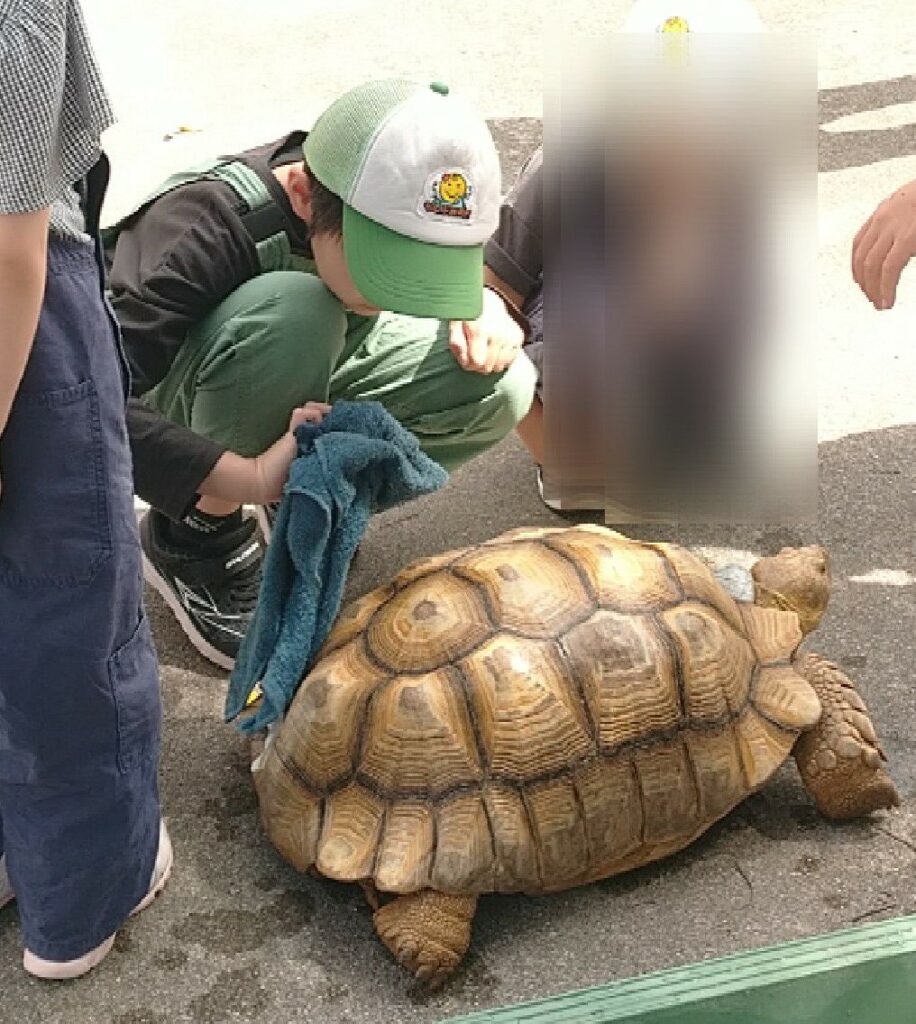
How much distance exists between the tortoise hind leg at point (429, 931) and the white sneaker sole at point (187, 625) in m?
0.56

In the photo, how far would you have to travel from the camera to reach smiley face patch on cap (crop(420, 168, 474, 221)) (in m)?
1.74

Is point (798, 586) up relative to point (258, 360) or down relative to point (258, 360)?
down

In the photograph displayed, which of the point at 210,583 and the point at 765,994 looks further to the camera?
the point at 210,583

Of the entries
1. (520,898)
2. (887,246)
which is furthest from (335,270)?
(520,898)

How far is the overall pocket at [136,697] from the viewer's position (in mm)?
1577

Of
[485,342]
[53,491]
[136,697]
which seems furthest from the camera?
[485,342]

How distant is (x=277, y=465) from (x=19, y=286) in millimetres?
566

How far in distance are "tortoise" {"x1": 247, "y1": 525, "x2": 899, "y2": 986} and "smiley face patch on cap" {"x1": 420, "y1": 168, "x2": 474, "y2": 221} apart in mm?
384

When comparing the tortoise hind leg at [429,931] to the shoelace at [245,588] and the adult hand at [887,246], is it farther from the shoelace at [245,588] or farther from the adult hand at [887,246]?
the adult hand at [887,246]

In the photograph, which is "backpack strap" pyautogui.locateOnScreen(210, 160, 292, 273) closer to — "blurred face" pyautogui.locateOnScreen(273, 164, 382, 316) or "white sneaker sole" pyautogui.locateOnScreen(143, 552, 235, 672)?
"blurred face" pyautogui.locateOnScreen(273, 164, 382, 316)

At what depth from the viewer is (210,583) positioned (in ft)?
7.05

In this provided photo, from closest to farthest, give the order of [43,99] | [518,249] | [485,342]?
[43,99], [485,342], [518,249]

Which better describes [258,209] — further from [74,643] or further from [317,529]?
[74,643]

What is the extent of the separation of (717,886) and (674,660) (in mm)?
256
